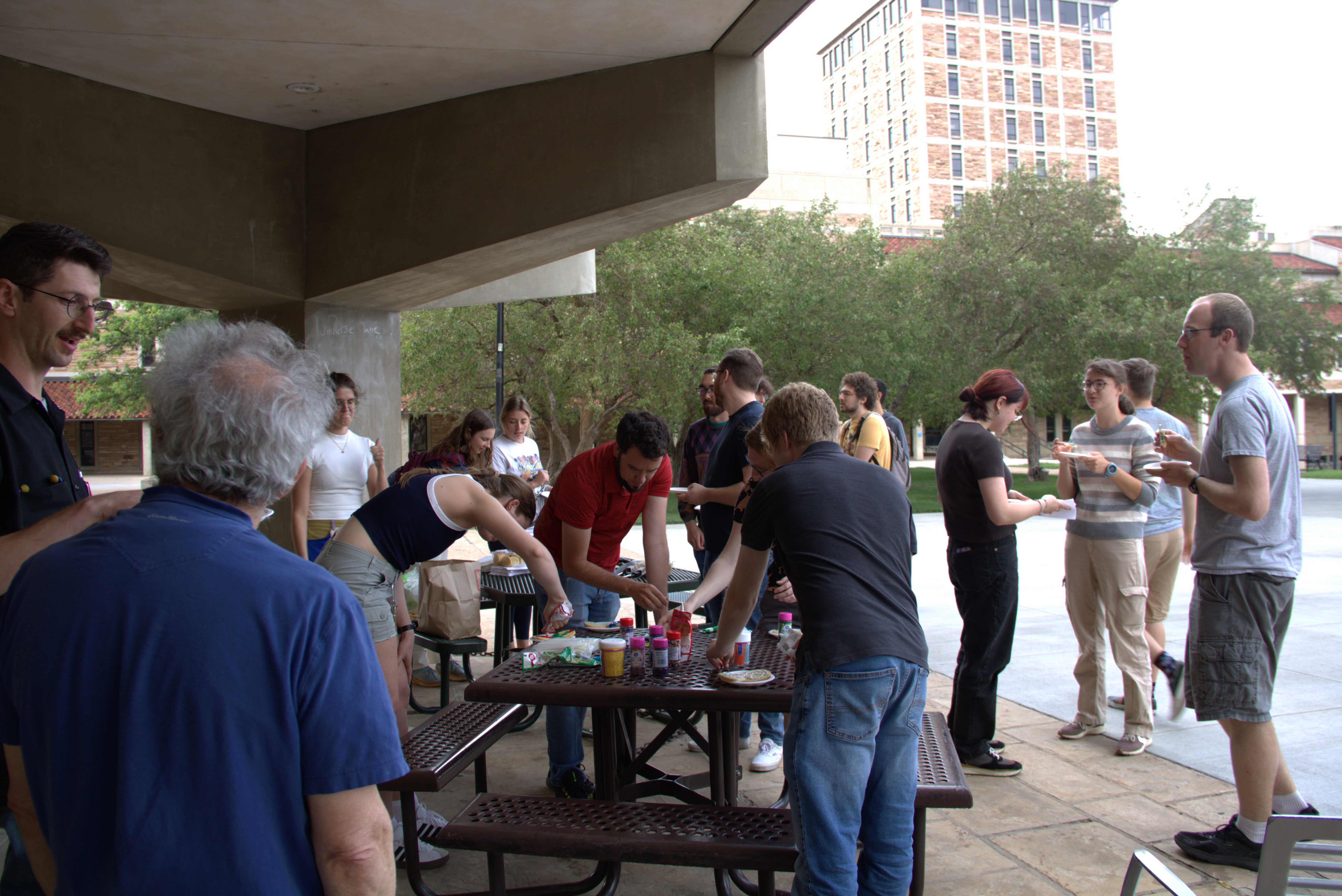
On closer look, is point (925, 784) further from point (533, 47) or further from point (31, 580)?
point (533, 47)

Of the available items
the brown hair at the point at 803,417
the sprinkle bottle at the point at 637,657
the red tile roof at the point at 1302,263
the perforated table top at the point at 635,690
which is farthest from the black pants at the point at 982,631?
the red tile roof at the point at 1302,263

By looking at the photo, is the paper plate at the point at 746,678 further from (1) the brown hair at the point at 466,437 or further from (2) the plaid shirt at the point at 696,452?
(1) the brown hair at the point at 466,437

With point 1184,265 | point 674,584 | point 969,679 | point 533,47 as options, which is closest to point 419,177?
point 533,47

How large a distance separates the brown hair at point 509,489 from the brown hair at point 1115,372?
313 cm

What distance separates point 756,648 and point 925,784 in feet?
3.25

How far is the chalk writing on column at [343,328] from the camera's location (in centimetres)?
660

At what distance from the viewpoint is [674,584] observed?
5109 millimetres

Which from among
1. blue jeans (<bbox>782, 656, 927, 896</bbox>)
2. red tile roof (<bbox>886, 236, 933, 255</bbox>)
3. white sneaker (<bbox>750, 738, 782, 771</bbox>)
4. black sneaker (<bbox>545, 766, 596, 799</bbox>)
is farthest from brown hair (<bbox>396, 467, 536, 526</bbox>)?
red tile roof (<bbox>886, 236, 933, 255</bbox>)

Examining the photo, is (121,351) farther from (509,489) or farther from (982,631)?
(982,631)

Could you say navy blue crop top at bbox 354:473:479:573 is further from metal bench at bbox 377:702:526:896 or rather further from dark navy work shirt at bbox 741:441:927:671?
dark navy work shirt at bbox 741:441:927:671

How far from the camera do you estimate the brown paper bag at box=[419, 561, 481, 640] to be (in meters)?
4.80

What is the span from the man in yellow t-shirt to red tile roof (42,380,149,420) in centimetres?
3032

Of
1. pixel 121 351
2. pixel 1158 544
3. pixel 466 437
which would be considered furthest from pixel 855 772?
pixel 121 351

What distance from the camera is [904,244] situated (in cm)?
4903
